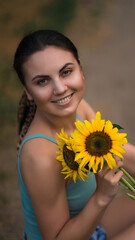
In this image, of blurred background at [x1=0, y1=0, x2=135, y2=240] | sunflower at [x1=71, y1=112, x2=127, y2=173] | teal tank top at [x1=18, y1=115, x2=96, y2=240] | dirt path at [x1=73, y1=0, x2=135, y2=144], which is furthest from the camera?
dirt path at [x1=73, y1=0, x2=135, y2=144]

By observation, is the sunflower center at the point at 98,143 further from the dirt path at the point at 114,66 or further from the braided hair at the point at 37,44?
the dirt path at the point at 114,66

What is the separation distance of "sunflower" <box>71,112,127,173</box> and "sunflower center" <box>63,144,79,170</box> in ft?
0.13

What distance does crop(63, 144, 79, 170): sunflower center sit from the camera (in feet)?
3.22

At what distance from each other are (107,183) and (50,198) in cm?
28

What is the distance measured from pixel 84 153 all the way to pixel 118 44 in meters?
3.23

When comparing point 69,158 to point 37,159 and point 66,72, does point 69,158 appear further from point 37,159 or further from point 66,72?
point 66,72

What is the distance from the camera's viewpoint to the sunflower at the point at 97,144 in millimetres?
903

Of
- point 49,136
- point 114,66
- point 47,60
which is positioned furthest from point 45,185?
point 114,66

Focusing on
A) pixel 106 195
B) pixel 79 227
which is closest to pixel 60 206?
pixel 79 227

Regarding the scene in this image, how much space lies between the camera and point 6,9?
4586 mm

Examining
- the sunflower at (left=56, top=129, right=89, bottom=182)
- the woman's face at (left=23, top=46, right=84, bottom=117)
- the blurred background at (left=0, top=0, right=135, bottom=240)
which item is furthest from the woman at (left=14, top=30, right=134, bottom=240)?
the blurred background at (left=0, top=0, right=135, bottom=240)

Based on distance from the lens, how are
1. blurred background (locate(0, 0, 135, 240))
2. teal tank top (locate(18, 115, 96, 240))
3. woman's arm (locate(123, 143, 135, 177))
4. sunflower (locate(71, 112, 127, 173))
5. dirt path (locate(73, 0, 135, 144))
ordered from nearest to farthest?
sunflower (locate(71, 112, 127, 173)), teal tank top (locate(18, 115, 96, 240)), woman's arm (locate(123, 143, 135, 177)), blurred background (locate(0, 0, 135, 240)), dirt path (locate(73, 0, 135, 144))

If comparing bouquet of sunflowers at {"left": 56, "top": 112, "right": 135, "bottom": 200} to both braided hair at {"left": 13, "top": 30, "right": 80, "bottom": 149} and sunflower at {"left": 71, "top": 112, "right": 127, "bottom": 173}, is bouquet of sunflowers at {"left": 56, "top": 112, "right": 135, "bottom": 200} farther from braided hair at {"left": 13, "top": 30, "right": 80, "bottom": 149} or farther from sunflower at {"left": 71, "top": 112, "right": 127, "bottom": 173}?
braided hair at {"left": 13, "top": 30, "right": 80, "bottom": 149}

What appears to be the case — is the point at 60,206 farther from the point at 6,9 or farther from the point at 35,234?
the point at 6,9
